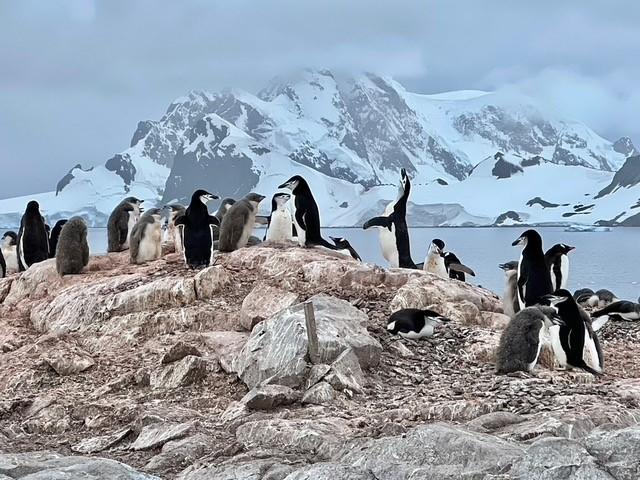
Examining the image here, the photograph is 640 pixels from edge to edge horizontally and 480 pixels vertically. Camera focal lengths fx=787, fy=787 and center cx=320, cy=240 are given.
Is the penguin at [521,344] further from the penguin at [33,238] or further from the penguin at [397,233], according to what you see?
→ the penguin at [33,238]

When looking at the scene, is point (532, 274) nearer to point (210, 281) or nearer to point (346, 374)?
point (346, 374)

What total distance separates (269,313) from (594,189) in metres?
138

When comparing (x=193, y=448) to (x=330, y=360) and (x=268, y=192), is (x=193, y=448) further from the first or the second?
(x=268, y=192)

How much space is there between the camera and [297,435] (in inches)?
210

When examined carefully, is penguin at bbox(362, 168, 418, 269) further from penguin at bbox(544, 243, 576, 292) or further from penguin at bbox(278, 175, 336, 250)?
penguin at bbox(544, 243, 576, 292)

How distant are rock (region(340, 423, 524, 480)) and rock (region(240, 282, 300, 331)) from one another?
4.13 meters

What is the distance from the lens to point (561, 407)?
5.72 m

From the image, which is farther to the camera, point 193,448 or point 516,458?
point 193,448

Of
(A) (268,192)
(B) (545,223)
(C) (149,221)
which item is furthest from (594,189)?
(C) (149,221)

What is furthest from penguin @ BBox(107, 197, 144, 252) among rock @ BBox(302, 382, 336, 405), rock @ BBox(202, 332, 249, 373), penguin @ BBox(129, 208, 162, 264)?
rock @ BBox(302, 382, 336, 405)

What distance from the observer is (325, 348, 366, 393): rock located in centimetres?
654

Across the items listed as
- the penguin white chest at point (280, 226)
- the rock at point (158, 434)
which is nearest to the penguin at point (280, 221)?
the penguin white chest at point (280, 226)

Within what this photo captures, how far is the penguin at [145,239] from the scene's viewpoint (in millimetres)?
11562

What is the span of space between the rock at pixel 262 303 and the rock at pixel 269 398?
7.63 feet
